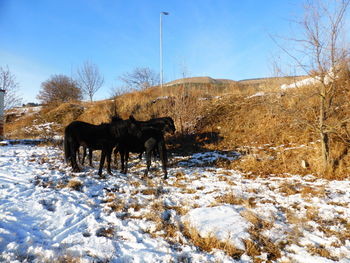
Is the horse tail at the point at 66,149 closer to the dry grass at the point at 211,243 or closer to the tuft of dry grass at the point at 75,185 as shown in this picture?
the tuft of dry grass at the point at 75,185

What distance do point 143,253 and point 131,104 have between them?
14126 millimetres

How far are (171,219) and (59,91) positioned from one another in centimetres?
3767

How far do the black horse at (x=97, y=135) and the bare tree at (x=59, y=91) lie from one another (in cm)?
2947

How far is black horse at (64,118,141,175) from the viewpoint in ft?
19.4

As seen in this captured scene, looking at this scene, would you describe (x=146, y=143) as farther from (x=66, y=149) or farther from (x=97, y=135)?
(x=66, y=149)

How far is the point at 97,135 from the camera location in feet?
19.6

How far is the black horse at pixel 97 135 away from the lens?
590 cm

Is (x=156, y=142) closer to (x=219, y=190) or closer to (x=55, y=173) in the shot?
(x=219, y=190)

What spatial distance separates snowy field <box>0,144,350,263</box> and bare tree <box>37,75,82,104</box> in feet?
102

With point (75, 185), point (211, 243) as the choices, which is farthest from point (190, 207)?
point (75, 185)

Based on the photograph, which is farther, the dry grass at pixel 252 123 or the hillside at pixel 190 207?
the dry grass at pixel 252 123

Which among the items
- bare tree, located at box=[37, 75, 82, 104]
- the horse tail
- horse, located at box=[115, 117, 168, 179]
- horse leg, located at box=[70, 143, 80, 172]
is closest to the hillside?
horse leg, located at box=[70, 143, 80, 172]

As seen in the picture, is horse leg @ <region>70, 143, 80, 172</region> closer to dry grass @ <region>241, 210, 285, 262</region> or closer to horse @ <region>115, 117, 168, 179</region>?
horse @ <region>115, 117, 168, 179</region>

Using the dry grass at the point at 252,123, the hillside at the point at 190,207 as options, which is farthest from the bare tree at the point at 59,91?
the hillside at the point at 190,207
